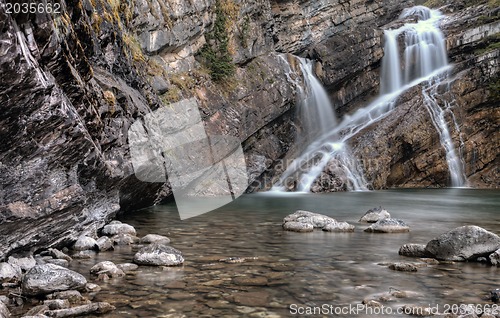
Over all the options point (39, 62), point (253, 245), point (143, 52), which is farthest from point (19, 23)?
point (143, 52)

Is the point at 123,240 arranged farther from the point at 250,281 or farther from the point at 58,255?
the point at 250,281

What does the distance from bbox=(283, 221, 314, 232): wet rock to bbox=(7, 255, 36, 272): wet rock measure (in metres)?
6.88

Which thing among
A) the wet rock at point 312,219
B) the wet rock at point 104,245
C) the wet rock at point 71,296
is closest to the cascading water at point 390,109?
the wet rock at point 312,219

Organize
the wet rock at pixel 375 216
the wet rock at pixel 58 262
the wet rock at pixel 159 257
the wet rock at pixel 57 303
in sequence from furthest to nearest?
the wet rock at pixel 375 216 < the wet rock at pixel 159 257 < the wet rock at pixel 58 262 < the wet rock at pixel 57 303

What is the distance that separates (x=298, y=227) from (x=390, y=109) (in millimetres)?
23008

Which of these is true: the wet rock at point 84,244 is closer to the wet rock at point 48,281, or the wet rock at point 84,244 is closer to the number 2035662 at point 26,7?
the wet rock at point 48,281

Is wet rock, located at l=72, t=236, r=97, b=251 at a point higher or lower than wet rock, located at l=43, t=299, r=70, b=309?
lower

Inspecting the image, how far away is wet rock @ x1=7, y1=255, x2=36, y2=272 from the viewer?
7.76 meters

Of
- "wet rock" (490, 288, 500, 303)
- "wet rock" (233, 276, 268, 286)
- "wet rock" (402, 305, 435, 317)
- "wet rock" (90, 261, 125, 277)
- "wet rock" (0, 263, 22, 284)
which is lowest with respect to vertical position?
"wet rock" (490, 288, 500, 303)

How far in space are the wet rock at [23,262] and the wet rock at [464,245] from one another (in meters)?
7.64

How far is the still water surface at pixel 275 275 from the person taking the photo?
21.0 ft

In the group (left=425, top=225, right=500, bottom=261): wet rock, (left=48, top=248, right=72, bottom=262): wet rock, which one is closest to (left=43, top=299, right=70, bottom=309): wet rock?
(left=48, top=248, right=72, bottom=262): wet rock

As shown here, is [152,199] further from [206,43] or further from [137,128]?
[206,43]

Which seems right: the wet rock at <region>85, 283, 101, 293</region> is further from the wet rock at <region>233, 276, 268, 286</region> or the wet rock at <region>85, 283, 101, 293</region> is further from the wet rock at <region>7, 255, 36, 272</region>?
the wet rock at <region>233, 276, 268, 286</region>
